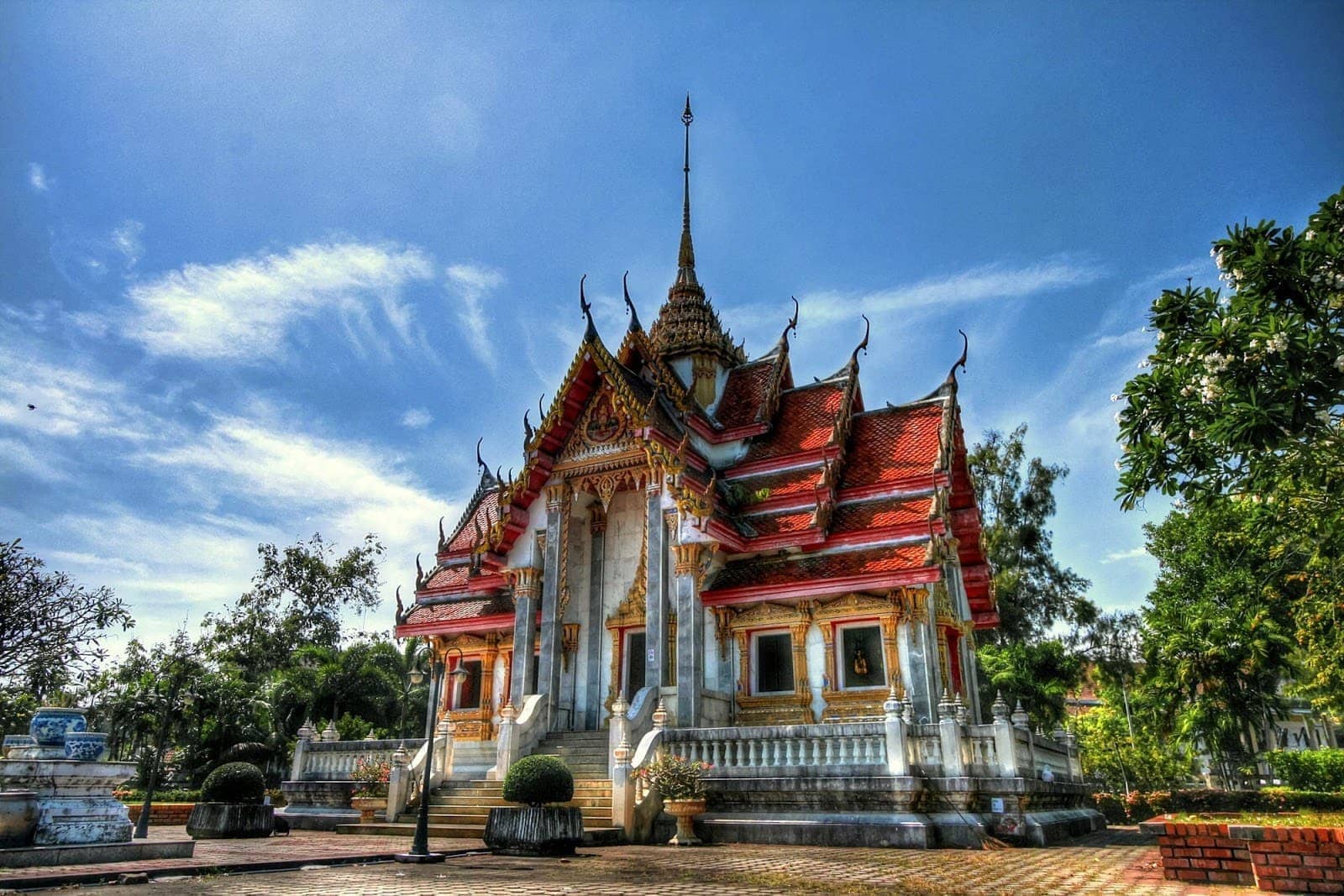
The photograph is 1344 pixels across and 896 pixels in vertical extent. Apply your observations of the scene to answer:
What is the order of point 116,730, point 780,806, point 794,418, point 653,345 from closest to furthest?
point 780,806, point 794,418, point 653,345, point 116,730

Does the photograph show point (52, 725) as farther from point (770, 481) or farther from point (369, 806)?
point (770, 481)

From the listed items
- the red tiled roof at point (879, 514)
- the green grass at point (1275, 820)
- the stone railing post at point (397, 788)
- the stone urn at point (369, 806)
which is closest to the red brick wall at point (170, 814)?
the stone urn at point (369, 806)

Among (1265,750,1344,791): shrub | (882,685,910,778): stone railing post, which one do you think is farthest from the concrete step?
(1265,750,1344,791): shrub

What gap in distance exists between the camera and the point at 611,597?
18984 mm

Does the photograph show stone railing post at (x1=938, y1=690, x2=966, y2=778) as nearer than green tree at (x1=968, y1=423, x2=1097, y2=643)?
Yes

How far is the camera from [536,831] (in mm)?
10852

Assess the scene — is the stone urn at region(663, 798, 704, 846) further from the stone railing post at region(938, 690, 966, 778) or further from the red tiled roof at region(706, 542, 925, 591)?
the red tiled roof at region(706, 542, 925, 591)

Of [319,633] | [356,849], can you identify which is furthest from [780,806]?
[319,633]

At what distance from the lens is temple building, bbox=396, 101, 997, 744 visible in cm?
1656

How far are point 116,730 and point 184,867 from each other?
2351 cm

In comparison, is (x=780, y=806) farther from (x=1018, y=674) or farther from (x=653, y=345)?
(x=1018, y=674)

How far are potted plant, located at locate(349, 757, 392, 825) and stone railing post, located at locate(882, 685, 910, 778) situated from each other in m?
8.23

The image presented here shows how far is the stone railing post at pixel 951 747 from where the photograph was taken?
13.1 meters

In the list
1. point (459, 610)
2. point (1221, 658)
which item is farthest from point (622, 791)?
point (1221, 658)
